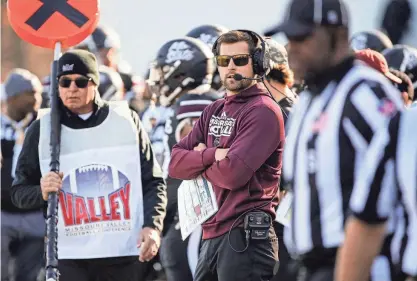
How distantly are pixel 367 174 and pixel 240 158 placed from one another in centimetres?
220

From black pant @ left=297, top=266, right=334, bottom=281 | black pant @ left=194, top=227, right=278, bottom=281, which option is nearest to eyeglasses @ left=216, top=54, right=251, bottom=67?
black pant @ left=194, top=227, right=278, bottom=281

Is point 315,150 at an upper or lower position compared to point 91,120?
upper

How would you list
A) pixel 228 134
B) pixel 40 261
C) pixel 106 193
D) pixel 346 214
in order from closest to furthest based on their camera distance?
pixel 346 214 < pixel 228 134 < pixel 106 193 < pixel 40 261

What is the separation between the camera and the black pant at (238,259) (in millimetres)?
7121

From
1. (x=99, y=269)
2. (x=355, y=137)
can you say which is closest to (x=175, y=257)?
(x=99, y=269)

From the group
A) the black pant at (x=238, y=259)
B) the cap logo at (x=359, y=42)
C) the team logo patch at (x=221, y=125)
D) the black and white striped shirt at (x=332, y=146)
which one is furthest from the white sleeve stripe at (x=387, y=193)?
the cap logo at (x=359, y=42)

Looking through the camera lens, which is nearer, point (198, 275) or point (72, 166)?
point (198, 275)

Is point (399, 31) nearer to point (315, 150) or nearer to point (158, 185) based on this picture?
point (158, 185)

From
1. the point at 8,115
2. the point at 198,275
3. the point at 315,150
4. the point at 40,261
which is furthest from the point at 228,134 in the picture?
the point at 8,115

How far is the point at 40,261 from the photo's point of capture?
10383 millimetres

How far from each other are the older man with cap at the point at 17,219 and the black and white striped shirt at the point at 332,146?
5.08 meters

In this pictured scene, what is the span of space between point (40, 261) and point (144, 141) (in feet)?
8.30

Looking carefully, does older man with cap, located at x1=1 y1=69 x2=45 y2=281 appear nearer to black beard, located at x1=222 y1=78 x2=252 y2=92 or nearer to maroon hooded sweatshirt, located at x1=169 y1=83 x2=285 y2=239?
maroon hooded sweatshirt, located at x1=169 y1=83 x2=285 y2=239

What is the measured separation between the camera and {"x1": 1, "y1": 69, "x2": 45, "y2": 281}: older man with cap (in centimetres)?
1046
